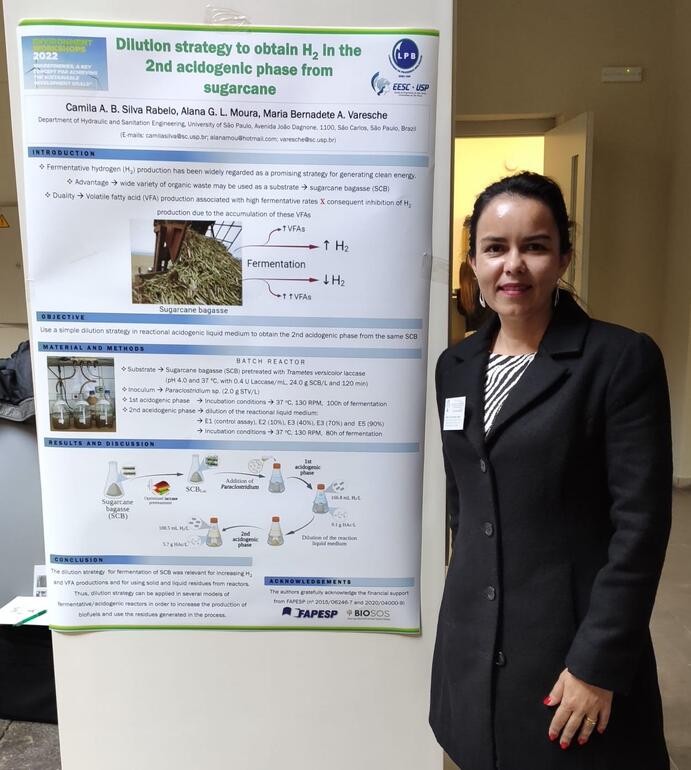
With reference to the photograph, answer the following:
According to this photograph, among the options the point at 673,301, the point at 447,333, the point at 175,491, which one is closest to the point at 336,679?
the point at 175,491

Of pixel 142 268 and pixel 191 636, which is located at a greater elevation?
pixel 142 268

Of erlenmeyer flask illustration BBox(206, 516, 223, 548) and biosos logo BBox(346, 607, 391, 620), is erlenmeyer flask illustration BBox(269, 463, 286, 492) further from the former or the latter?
biosos logo BBox(346, 607, 391, 620)

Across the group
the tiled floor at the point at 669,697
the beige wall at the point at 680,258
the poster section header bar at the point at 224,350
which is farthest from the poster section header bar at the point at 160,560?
the beige wall at the point at 680,258

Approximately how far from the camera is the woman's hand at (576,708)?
1.08 metres

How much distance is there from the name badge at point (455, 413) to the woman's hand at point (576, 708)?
433 mm

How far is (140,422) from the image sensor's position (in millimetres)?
1504

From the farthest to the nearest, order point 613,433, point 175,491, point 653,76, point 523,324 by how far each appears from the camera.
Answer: point 653,76
point 175,491
point 523,324
point 613,433

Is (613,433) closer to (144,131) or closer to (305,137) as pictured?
(305,137)

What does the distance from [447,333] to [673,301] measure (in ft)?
13.1

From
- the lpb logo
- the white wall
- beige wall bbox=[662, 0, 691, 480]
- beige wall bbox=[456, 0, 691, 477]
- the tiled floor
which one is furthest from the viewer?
beige wall bbox=[456, 0, 691, 477]

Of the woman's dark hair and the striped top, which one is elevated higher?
the woman's dark hair

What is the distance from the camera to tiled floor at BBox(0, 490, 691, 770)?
2.28 meters

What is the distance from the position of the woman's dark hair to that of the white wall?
676 mm

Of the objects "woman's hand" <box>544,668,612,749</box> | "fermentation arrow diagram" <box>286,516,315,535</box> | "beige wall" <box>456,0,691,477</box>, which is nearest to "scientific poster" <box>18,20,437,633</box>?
"fermentation arrow diagram" <box>286,516,315,535</box>
